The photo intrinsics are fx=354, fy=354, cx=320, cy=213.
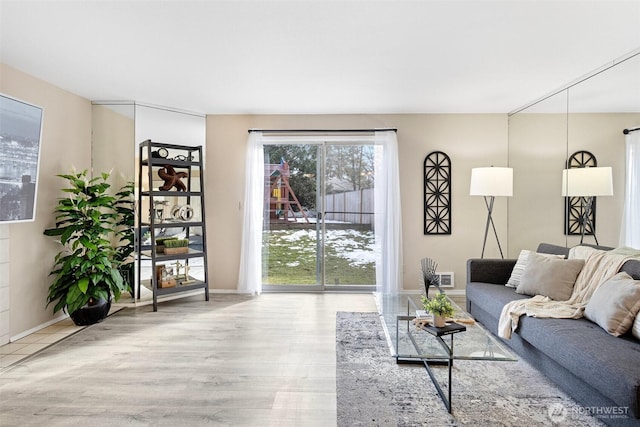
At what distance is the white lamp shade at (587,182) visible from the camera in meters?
3.12

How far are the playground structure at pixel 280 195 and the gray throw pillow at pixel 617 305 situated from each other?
3415 millimetres

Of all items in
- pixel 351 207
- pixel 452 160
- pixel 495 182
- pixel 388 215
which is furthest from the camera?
pixel 351 207

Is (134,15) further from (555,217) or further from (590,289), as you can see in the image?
(555,217)

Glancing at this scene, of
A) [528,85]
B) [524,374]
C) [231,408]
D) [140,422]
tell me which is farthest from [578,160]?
[140,422]

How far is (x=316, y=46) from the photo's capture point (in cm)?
278

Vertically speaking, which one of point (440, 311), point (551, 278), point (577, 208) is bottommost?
point (440, 311)

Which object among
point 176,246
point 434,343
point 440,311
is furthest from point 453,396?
point 176,246

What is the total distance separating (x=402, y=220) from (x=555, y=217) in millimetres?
1772

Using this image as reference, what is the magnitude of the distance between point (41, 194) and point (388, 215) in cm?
396

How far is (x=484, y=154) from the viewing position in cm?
489

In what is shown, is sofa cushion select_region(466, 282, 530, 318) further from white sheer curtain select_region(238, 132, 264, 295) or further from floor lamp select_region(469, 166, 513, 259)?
white sheer curtain select_region(238, 132, 264, 295)
